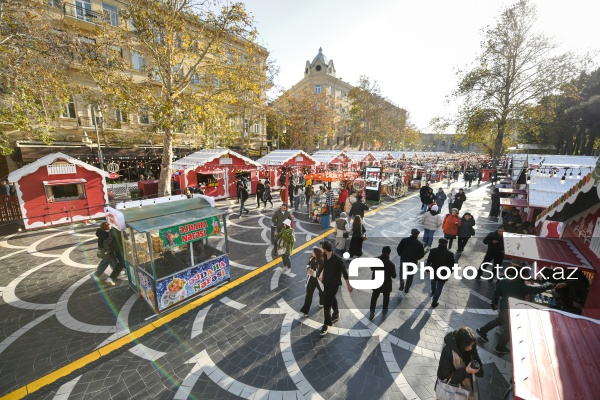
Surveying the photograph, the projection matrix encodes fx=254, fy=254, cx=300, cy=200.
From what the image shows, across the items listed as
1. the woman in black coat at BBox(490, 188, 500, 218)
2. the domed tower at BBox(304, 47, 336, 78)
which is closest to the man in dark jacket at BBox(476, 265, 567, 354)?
the woman in black coat at BBox(490, 188, 500, 218)

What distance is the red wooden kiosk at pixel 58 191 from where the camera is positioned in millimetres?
12414

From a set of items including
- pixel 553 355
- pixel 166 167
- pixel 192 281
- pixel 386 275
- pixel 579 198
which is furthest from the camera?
pixel 166 167

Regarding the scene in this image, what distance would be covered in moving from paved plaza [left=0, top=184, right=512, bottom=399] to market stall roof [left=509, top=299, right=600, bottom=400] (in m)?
1.77

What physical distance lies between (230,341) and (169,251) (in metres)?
3.69

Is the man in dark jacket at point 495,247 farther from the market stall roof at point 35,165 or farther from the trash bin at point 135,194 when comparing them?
the trash bin at point 135,194

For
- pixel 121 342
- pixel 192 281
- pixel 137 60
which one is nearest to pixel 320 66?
pixel 137 60

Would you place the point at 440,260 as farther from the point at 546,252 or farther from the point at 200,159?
the point at 200,159

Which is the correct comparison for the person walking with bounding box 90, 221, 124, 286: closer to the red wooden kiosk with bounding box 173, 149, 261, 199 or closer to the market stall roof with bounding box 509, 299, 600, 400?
the market stall roof with bounding box 509, 299, 600, 400

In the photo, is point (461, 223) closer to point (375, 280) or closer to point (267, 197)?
point (375, 280)

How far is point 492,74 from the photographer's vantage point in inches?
874

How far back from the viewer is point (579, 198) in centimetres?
421

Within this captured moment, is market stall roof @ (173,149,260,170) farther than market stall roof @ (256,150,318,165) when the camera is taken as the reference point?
No

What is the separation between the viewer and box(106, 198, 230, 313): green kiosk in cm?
611

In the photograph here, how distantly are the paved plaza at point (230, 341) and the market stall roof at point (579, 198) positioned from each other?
2971 mm
